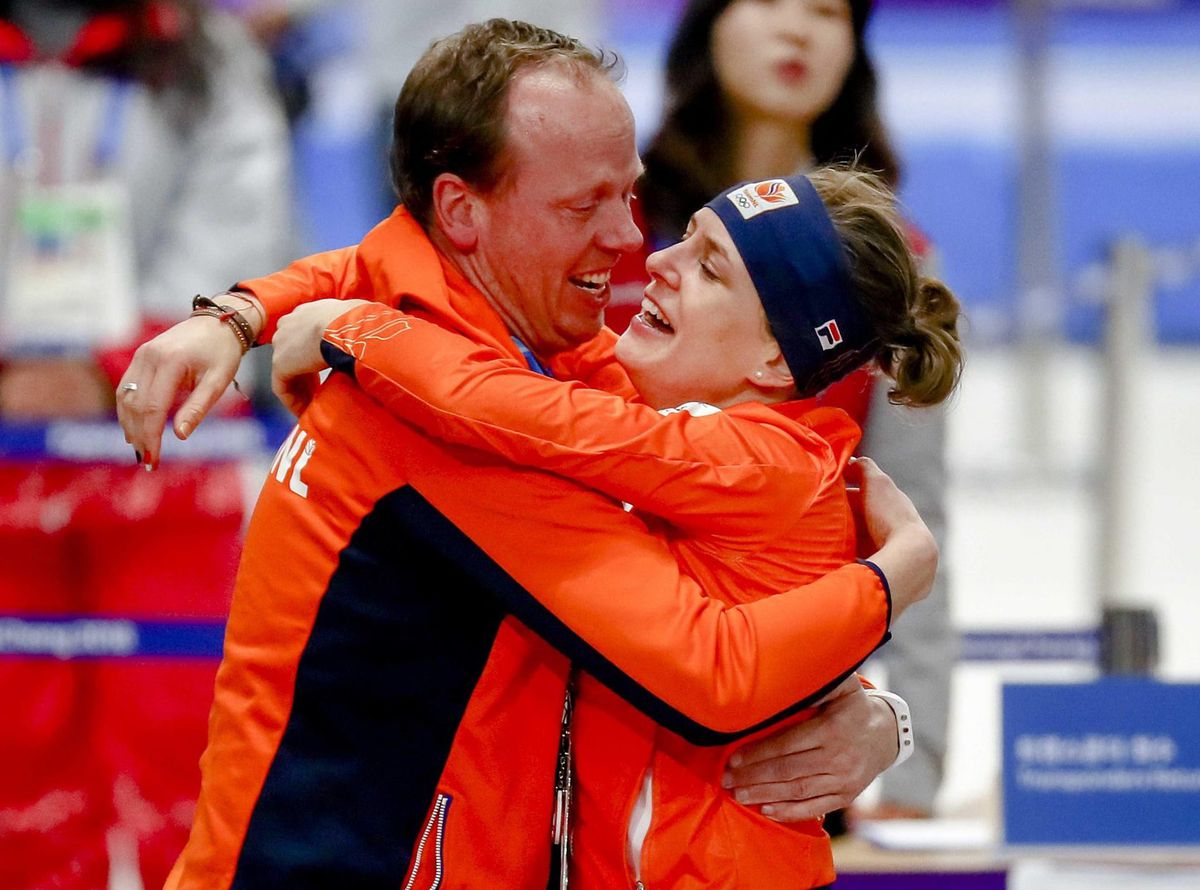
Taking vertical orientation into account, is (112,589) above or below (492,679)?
below

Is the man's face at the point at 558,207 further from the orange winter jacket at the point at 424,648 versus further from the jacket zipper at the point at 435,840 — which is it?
the jacket zipper at the point at 435,840

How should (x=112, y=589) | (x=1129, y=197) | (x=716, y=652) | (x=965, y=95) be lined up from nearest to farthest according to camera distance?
(x=716, y=652) → (x=112, y=589) → (x=1129, y=197) → (x=965, y=95)

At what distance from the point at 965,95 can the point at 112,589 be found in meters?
9.18

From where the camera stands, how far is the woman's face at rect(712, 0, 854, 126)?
2875 millimetres

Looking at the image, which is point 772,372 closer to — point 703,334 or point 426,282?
point 703,334

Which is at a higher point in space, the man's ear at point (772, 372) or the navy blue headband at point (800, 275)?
the navy blue headband at point (800, 275)

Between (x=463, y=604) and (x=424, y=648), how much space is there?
0.05 metres

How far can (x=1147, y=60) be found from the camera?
1177cm

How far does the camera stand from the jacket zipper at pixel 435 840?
5.42 feet

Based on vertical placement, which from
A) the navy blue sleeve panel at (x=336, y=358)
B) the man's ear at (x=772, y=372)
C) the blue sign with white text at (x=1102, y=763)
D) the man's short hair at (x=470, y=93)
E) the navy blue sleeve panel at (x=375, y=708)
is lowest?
the blue sign with white text at (x=1102, y=763)

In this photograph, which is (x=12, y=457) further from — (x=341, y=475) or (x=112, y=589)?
(x=341, y=475)

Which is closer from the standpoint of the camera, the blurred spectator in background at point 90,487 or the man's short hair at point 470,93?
the man's short hair at point 470,93

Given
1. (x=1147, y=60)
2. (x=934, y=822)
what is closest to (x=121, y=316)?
(x=934, y=822)

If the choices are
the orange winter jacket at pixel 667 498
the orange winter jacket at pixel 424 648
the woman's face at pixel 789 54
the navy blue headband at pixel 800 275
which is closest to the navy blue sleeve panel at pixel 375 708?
the orange winter jacket at pixel 424 648
